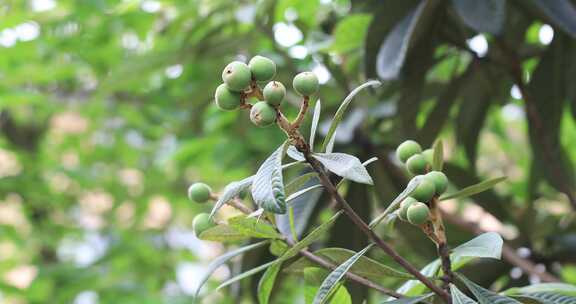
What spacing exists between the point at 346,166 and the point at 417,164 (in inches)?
4.6

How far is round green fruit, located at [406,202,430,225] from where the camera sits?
520 mm

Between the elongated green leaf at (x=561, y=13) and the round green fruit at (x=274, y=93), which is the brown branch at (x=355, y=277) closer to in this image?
the round green fruit at (x=274, y=93)

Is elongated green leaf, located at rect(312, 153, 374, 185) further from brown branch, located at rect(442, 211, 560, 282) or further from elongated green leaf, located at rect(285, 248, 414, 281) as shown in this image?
brown branch, located at rect(442, 211, 560, 282)

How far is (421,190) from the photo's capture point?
1.75ft

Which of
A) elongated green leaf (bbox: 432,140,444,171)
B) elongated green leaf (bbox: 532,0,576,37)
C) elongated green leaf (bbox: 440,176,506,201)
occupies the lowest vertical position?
elongated green leaf (bbox: 440,176,506,201)

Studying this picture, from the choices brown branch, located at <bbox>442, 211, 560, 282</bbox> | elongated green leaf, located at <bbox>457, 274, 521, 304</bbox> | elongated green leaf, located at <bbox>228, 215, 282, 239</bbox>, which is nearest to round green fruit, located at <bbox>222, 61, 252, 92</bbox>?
elongated green leaf, located at <bbox>228, 215, 282, 239</bbox>

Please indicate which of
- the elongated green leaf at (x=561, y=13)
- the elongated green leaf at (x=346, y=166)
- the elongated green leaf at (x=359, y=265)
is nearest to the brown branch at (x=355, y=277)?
the elongated green leaf at (x=359, y=265)

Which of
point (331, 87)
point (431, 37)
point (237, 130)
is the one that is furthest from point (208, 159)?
point (431, 37)

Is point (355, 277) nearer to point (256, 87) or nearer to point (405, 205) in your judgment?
point (405, 205)

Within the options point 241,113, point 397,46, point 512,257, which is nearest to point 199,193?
point 397,46

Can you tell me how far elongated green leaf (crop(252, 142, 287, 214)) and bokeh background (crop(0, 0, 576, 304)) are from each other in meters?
0.44

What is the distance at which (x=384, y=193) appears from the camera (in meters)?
1.25

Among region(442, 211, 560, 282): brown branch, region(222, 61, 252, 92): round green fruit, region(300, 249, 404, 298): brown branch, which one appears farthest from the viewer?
region(442, 211, 560, 282): brown branch

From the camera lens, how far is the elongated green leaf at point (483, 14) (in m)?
0.90
